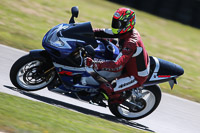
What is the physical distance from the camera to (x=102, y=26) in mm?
13375

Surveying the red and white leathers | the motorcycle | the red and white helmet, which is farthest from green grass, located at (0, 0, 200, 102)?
the red and white helmet

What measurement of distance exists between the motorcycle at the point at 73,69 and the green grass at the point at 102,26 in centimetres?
244

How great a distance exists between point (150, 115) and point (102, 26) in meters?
7.41

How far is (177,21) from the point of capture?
19.0 meters

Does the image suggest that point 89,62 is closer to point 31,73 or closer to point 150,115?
point 31,73

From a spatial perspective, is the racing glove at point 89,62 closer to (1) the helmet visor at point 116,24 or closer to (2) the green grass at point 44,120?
(1) the helmet visor at point 116,24

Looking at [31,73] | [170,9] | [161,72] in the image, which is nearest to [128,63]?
[161,72]

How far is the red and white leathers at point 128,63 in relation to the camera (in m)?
5.27

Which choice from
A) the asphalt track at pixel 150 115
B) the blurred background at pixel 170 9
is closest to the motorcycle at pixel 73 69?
the asphalt track at pixel 150 115

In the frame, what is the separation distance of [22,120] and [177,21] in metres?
15.9

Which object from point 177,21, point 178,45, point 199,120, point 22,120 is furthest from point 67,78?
point 177,21

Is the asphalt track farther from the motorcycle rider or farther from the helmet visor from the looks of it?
the helmet visor

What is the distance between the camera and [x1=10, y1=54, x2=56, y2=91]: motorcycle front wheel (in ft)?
17.5

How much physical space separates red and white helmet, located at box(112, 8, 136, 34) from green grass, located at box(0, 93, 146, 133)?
4.63 feet
